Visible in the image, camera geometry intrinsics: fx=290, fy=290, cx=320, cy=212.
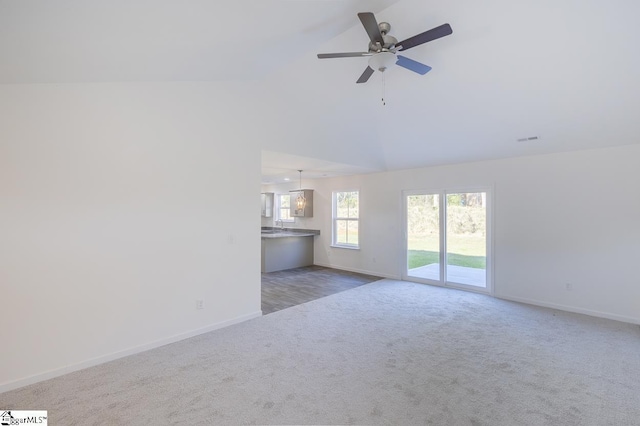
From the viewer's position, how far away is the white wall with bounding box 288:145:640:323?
161 inches

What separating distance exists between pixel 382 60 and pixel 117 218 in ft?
9.93

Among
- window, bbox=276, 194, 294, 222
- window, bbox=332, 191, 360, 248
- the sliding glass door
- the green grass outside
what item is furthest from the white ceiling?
window, bbox=276, 194, 294, 222

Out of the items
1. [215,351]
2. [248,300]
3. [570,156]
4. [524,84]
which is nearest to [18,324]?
[215,351]

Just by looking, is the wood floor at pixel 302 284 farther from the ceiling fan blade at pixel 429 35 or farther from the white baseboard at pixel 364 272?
the ceiling fan blade at pixel 429 35

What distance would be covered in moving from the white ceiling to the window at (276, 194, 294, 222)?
156 inches

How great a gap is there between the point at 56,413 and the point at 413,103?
4.92 metres

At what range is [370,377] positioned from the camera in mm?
2650

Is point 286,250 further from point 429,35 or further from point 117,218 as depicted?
point 429,35

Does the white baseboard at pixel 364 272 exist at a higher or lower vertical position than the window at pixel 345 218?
lower

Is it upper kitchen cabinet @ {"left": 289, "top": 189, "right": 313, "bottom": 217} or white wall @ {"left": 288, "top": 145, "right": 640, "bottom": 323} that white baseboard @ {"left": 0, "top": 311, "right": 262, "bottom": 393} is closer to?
upper kitchen cabinet @ {"left": 289, "top": 189, "right": 313, "bottom": 217}

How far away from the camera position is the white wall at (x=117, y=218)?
252 cm

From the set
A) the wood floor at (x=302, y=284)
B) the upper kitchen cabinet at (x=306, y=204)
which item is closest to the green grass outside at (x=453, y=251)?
the wood floor at (x=302, y=284)

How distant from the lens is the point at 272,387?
8.21 ft

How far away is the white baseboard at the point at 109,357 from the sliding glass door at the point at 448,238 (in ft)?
12.9
